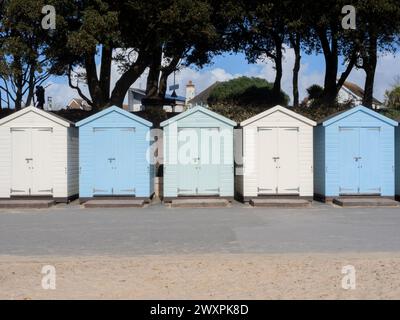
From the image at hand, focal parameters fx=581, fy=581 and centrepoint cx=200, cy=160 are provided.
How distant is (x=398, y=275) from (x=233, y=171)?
31.1 ft

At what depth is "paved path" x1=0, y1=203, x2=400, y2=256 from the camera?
387 inches

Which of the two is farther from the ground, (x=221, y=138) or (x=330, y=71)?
(x=330, y=71)

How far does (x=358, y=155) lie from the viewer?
55.3 feet

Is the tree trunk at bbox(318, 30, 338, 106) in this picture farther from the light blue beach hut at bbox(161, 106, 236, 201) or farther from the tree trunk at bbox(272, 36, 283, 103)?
the light blue beach hut at bbox(161, 106, 236, 201)

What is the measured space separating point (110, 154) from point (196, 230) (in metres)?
5.74

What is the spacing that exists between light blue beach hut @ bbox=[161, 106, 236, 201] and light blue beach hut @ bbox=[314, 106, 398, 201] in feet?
9.55

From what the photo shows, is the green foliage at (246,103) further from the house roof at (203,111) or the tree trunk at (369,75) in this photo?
the house roof at (203,111)

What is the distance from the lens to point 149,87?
2878 cm

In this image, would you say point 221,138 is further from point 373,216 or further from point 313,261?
point 313,261

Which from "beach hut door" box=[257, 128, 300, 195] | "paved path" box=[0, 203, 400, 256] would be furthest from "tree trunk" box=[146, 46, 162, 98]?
"paved path" box=[0, 203, 400, 256]
